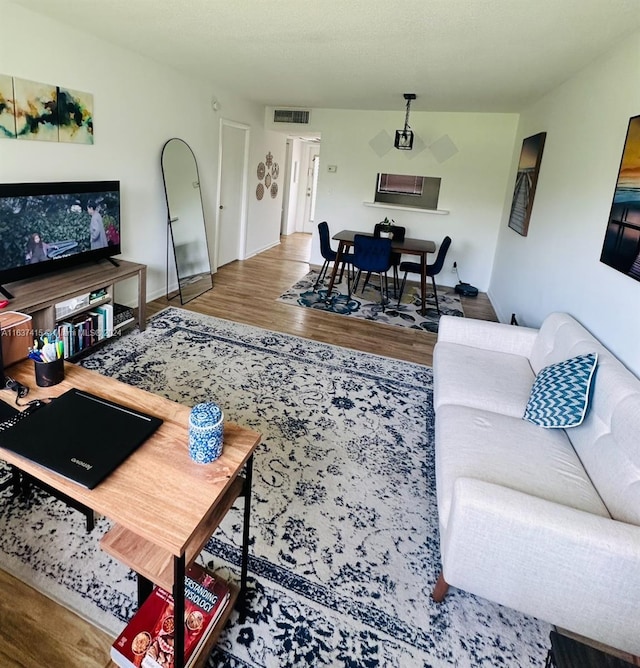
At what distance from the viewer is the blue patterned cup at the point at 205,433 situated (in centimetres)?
117

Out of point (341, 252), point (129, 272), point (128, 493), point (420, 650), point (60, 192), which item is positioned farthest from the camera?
point (341, 252)

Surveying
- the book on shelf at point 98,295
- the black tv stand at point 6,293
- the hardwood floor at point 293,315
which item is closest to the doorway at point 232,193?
the hardwood floor at point 293,315

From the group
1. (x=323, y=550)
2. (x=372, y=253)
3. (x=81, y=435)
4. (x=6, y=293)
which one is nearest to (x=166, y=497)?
(x=81, y=435)

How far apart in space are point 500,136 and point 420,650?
5800 mm

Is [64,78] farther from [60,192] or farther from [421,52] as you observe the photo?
[421,52]

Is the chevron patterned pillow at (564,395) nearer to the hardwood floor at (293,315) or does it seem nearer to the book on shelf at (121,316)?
the hardwood floor at (293,315)

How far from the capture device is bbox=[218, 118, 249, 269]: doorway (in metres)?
5.50

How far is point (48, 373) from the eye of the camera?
152 centimetres

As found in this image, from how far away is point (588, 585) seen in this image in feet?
4.16

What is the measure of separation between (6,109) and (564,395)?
3626mm

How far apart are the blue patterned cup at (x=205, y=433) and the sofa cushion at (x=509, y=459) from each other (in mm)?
883

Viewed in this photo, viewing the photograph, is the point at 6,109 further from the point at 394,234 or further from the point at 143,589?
the point at 394,234

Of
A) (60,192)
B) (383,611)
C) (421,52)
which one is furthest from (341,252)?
(383,611)

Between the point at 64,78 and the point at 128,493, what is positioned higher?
the point at 64,78
